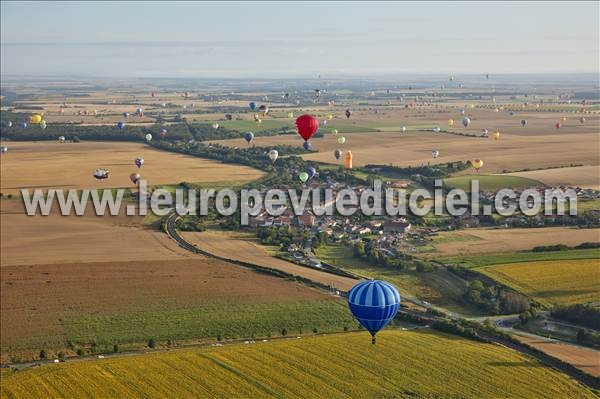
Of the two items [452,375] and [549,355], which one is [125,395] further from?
[549,355]

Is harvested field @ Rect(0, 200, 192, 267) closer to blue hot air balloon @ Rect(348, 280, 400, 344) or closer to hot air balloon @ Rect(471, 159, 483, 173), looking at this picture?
blue hot air balloon @ Rect(348, 280, 400, 344)

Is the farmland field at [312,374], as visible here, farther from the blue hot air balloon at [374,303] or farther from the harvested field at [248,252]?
the harvested field at [248,252]

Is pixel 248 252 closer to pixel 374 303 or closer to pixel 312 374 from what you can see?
pixel 312 374

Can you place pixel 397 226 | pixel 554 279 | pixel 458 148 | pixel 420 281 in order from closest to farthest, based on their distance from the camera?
1. pixel 554 279
2. pixel 420 281
3. pixel 397 226
4. pixel 458 148

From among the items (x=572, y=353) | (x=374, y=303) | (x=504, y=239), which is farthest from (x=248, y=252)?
(x=374, y=303)

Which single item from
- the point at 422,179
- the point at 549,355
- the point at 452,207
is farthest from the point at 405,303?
the point at 422,179

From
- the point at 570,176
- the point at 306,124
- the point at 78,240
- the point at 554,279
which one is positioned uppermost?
the point at 306,124
